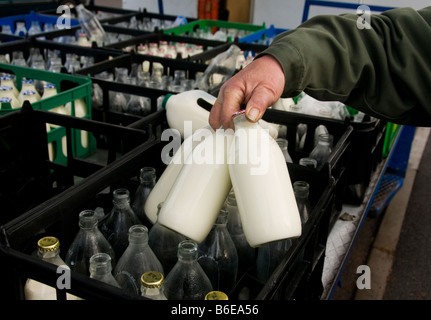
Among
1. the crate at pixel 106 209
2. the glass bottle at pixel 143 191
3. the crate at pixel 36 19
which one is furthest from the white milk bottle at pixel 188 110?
the crate at pixel 36 19

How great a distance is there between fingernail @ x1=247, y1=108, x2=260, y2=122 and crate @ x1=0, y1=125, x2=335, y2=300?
25cm

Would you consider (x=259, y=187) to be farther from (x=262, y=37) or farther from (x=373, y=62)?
(x=262, y=37)

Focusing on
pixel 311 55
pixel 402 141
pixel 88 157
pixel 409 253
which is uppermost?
pixel 311 55

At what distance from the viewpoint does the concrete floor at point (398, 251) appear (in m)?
2.46

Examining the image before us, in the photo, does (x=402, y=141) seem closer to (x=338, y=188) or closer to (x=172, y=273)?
(x=338, y=188)

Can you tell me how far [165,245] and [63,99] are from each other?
Result: 0.89 meters

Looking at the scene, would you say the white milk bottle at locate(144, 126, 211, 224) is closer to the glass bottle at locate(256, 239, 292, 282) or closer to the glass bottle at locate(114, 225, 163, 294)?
the glass bottle at locate(114, 225, 163, 294)

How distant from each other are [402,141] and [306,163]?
239 centimetres

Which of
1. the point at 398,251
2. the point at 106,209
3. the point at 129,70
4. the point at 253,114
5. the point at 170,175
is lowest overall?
the point at 398,251

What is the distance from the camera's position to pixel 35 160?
1426 millimetres

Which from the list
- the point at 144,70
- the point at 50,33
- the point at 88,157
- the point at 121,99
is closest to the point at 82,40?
the point at 50,33

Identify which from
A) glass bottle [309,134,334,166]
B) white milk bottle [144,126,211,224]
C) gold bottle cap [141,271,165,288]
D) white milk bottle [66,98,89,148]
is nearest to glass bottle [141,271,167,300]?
gold bottle cap [141,271,165,288]

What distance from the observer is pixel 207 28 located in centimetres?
381

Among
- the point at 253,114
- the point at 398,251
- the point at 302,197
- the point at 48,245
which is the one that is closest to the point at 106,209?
the point at 48,245
